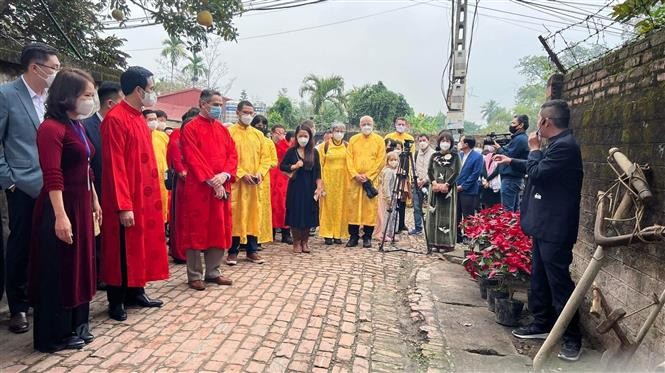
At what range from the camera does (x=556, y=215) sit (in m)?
3.37

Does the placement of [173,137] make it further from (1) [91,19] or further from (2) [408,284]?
(1) [91,19]

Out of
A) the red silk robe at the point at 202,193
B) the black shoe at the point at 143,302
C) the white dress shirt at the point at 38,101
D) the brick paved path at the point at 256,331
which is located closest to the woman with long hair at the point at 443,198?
the brick paved path at the point at 256,331

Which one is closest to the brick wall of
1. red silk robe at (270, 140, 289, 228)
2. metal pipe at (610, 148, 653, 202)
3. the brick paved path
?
metal pipe at (610, 148, 653, 202)

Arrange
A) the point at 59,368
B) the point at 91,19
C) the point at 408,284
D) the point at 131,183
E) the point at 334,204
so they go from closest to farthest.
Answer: the point at 59,368, the point at 131,183, the point at 408,284, the point at 334,204, the point at 91,19

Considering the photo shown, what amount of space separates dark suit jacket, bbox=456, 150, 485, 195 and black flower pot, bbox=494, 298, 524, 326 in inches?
131

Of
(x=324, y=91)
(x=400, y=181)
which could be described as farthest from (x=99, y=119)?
(x=324, y=91)

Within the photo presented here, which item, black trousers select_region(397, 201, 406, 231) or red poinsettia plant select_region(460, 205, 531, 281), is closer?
red poinsettia plant select_region(460, 205, 531, 281)

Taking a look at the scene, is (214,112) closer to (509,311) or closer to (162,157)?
(162,157)

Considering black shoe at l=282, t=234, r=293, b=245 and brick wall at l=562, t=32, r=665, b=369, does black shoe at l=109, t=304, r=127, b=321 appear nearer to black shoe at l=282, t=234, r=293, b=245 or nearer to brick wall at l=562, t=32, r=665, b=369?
brick wall at l=562, t=32, r=665, b=369

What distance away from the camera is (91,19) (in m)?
8.74

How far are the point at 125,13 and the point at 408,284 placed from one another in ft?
24.4

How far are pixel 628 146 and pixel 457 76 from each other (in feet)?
29.0

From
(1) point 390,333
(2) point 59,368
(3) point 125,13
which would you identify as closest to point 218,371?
(2) point 59,368

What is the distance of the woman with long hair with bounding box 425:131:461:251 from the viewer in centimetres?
684
